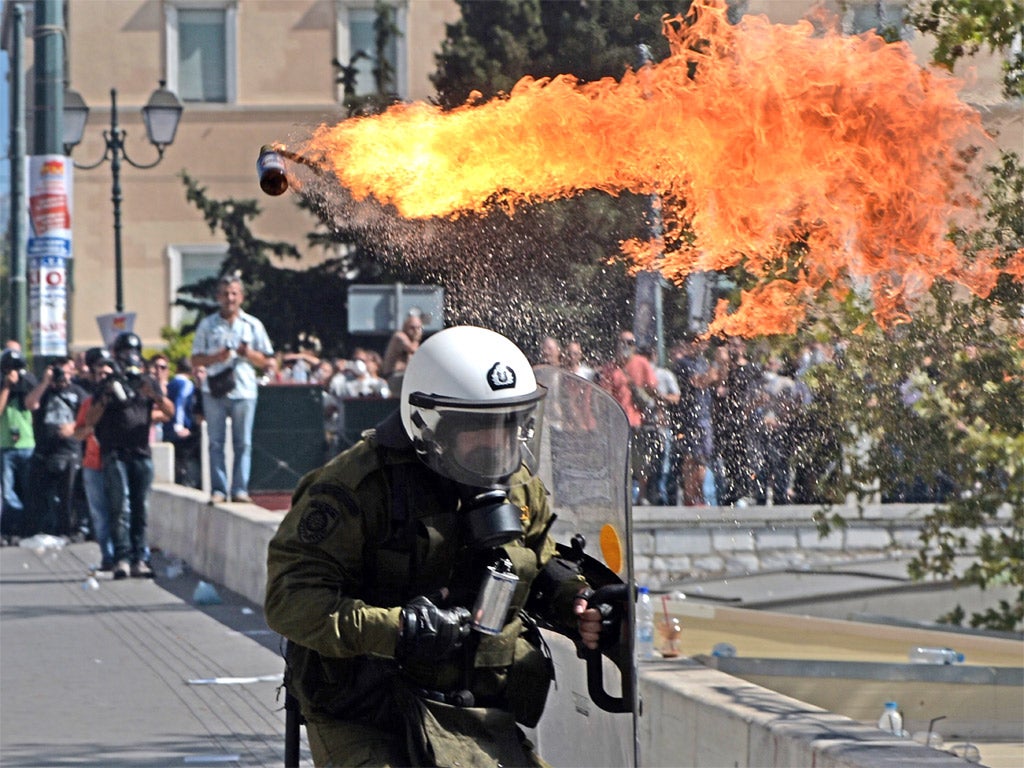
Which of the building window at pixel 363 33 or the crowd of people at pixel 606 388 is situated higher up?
the building window at pixel 363 33

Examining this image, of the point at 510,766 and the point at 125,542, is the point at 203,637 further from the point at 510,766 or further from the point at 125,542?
the point at 510,766

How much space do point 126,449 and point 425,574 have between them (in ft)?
31.4

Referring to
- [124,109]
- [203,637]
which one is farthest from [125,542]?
[124,109]

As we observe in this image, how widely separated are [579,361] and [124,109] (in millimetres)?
21784

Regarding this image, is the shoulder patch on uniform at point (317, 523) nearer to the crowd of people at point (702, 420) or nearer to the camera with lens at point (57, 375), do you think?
the crowd of people at point (702, 420)

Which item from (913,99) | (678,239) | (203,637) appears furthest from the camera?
(203,637)

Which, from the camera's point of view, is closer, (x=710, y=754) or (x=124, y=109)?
(x=710, y=754)

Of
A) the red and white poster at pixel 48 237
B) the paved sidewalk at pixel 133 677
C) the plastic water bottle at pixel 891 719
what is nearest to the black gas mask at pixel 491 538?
the plastic water bottle at pixel 891 719

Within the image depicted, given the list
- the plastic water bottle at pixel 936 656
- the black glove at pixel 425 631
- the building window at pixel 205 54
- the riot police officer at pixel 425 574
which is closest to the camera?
the black glove at pixel 425 631

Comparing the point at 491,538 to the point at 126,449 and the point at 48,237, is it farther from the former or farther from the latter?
the point at 48,237

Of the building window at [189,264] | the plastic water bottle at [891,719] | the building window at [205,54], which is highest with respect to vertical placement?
the building window at [205,54]

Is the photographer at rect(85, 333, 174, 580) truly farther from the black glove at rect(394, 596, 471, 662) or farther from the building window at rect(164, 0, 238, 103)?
the building window at rect(164, 0, 238, 103)

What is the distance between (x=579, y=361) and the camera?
13.3 m

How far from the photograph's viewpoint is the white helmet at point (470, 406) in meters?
3.77
